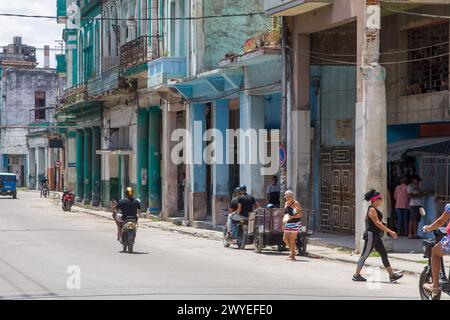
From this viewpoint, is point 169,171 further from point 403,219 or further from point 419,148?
point 419,148

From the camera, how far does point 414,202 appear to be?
2478 centimetres

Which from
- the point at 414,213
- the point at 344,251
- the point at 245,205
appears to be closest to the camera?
the point at 344,251

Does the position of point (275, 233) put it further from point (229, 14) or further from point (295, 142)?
point (229, 14)

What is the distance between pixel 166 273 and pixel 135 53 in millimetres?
22972

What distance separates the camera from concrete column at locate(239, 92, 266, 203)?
2959 cm

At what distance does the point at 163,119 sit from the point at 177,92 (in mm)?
2615

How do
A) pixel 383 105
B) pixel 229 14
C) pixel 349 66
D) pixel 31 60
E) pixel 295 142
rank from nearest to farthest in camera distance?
Answer: pixel 383 105, pixel 295 142, pixel 349 66, pixel 229 14, pixel 31 60

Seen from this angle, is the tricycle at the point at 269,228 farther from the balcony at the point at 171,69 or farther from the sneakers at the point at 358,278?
the balcony at the point at 171,69

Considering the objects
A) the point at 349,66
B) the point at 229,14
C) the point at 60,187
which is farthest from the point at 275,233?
the point at 60,187

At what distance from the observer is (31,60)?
100 metres

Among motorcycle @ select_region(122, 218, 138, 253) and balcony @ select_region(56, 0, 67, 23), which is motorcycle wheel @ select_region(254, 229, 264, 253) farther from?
balcony @ select_region(56, 0, 67, 23)

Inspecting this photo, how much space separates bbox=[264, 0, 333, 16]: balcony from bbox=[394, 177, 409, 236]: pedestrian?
5217mm

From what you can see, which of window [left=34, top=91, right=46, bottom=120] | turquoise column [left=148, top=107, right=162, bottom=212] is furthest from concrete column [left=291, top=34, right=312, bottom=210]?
window [left=34, top=91, right=46, bottom=120]

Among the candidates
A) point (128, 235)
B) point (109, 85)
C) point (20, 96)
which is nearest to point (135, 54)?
point (109, 85)
